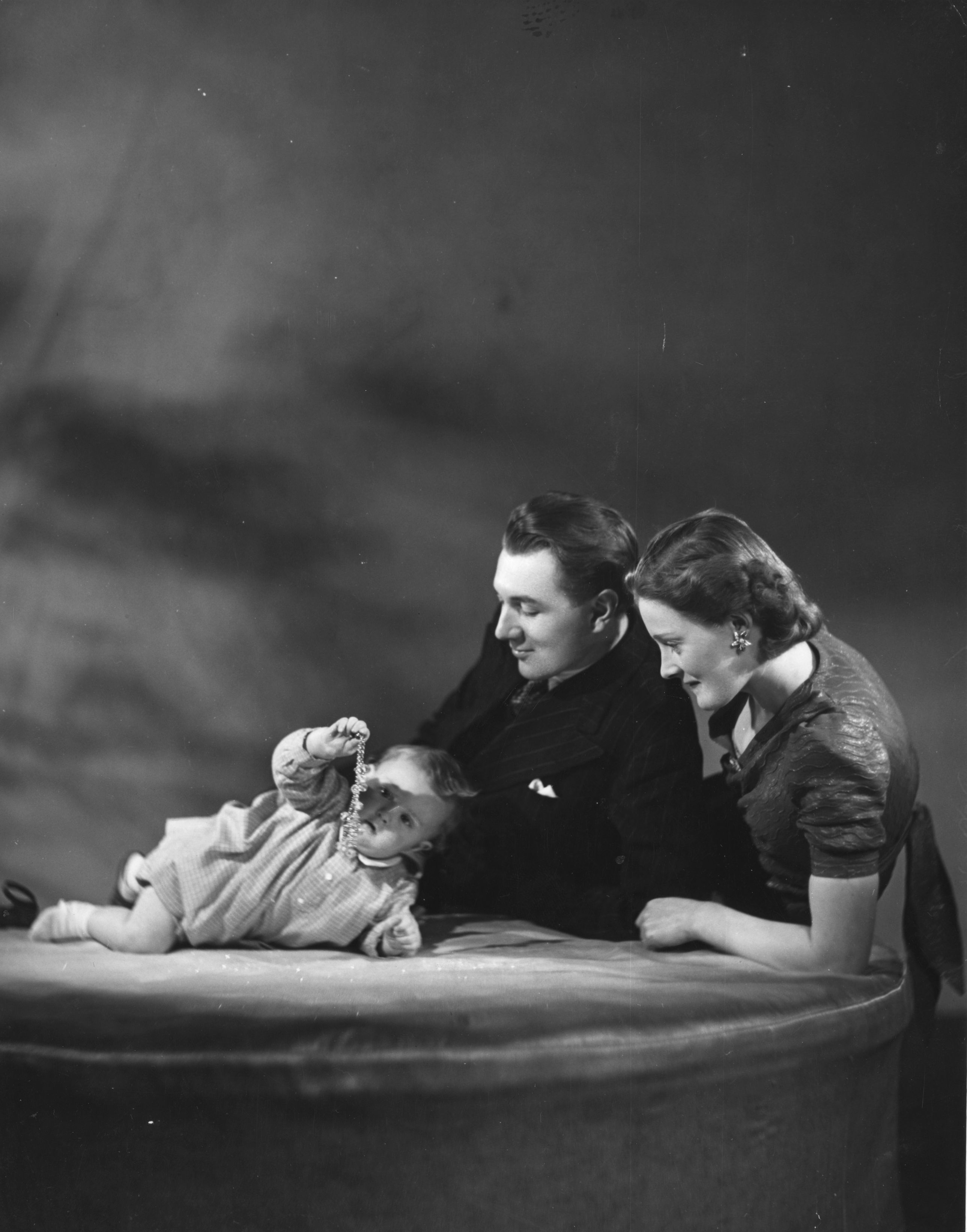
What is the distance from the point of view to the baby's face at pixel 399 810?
7.66 ft

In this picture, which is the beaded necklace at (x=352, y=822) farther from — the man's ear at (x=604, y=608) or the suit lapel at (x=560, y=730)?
the man's ear at (x=604, y=608)

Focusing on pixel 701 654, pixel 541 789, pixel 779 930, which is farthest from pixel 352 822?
pixel 779 930

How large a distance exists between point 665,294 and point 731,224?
0.20 metres

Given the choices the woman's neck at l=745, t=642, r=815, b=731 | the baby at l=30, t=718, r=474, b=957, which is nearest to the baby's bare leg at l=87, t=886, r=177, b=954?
the baby at l=30, t=718, r=474, b=957

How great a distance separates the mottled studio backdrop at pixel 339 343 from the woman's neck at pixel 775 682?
5.8 inches

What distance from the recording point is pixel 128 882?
94.3 inches

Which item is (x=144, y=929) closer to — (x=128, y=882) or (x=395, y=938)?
(x=128, y=882)

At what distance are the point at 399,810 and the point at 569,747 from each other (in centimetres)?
35

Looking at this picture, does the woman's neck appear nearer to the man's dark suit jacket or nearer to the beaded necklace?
the man's dark suit jacket

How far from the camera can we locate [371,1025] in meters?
2.23

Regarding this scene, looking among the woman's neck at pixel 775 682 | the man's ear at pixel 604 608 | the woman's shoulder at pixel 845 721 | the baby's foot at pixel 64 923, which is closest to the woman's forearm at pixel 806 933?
the woman's shoulder at pixel 845 721

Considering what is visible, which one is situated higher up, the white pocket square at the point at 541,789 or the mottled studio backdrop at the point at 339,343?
the mottled studio backdrop at the point at 339,343

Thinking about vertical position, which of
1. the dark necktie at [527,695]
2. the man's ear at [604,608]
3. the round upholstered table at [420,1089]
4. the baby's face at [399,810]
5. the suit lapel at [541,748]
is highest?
the man's ear at [604,608]

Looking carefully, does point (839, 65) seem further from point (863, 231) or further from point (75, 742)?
point (75, 742)
